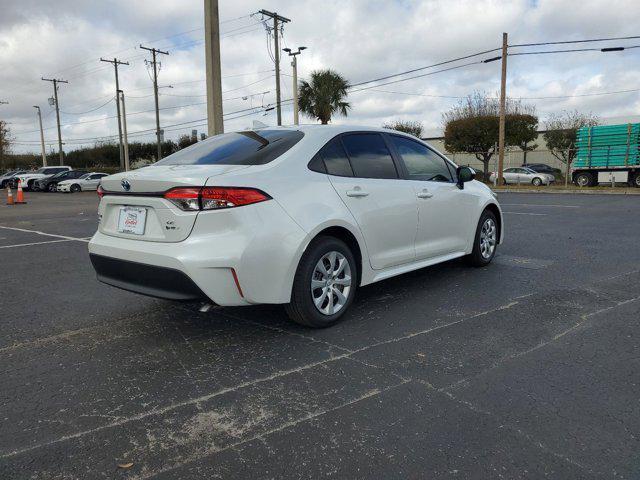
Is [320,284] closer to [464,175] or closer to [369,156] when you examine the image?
[369,156]

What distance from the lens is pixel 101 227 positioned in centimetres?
425

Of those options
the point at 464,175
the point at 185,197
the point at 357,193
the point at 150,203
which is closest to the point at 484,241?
the point at 464,175

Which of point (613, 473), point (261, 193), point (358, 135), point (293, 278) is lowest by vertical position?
point (613, 473)

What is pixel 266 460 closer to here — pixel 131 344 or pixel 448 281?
pixel 131 344

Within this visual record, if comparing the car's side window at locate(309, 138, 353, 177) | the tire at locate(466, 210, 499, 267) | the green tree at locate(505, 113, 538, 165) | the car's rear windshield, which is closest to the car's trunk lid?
the car's rear windshield

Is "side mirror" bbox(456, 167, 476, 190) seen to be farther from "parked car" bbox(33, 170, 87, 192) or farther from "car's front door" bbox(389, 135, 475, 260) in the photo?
"parked car" bbox(33, 170, 87, 192)

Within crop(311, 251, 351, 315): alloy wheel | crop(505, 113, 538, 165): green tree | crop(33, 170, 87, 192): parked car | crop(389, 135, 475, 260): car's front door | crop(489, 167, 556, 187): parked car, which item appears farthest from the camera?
crop(505, 113, 538, 165): green tree

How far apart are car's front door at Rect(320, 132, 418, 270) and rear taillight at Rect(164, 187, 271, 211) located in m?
0.93

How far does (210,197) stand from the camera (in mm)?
3545

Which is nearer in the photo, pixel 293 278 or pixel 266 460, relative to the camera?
pixel 266 460

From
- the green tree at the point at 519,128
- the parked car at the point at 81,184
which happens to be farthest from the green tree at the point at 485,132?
the parked car at the point at 81,184

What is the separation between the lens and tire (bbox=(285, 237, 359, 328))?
3.91m

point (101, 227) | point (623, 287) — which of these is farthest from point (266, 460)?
point (623, 287)

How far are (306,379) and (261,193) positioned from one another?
1.31m
